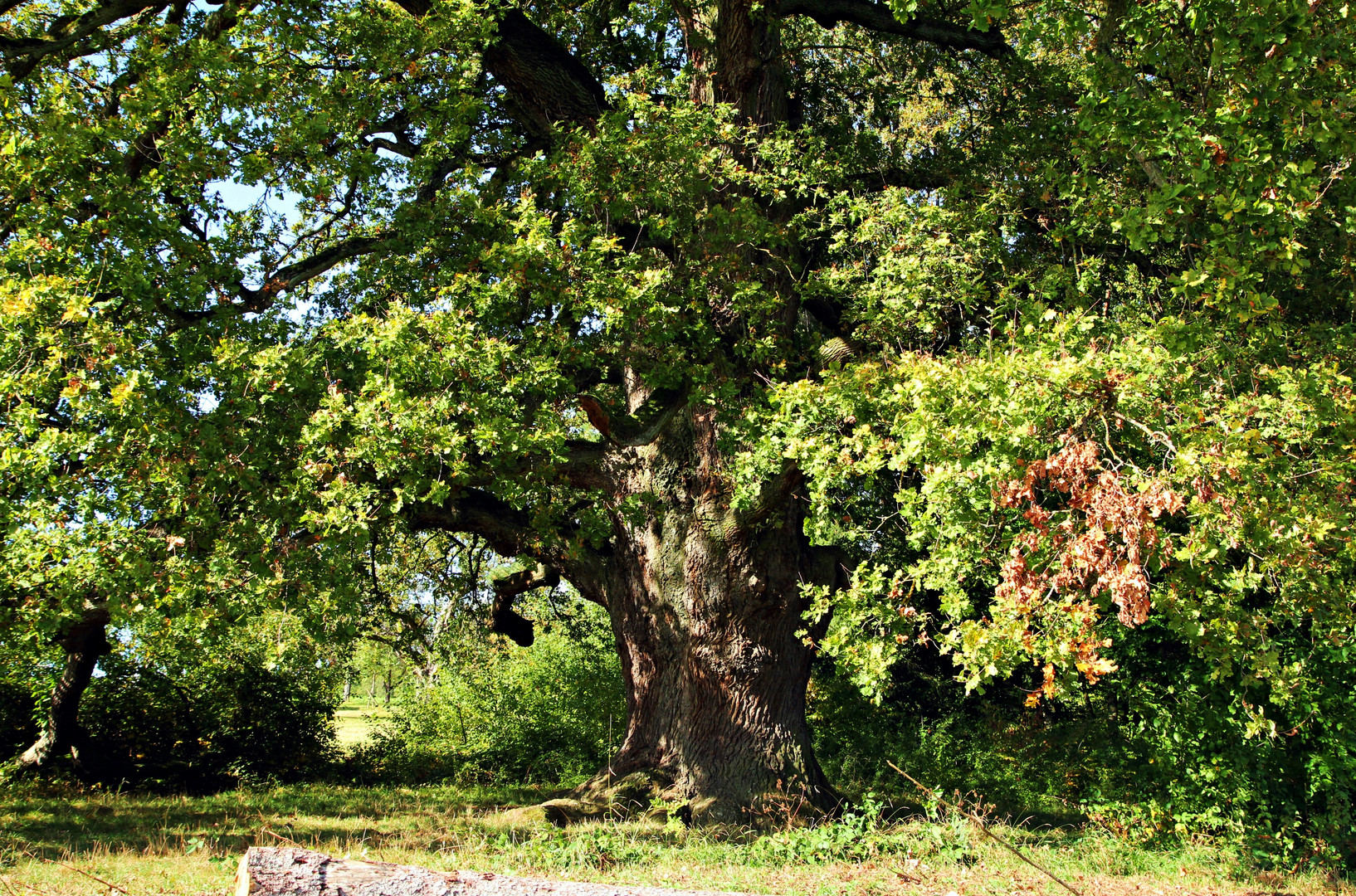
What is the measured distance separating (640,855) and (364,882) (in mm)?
4637

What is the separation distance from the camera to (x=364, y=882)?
3.51 m

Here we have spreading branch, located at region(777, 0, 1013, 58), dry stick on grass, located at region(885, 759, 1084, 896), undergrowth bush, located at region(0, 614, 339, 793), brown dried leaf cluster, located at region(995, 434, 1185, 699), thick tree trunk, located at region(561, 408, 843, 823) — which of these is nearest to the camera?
dry stick on grass, located at region(885, 759, 1084, 896)

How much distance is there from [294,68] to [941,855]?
9742 millimetres

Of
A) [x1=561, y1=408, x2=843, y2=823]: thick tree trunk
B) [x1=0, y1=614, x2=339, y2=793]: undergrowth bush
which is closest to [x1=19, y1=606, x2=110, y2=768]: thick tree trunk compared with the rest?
[x1=0, y1=614, x2=339, y2=793]: undergrowth bush

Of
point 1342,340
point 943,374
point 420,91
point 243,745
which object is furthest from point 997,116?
point 243,745

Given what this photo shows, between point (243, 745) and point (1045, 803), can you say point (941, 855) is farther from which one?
A: point (243, 745)

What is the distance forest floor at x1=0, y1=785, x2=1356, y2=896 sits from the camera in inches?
258

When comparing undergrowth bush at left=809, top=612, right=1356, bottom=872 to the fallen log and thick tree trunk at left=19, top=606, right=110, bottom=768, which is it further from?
thick tree trunk at left=19, top=606, right=110, bottom=768

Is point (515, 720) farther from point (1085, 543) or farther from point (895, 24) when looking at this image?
point (1085, 543)

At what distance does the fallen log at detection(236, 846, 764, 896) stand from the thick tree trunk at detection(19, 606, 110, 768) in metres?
10.4

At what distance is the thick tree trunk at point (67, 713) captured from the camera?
40.8ft

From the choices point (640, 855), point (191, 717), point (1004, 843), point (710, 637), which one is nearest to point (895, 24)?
point (710, 637)

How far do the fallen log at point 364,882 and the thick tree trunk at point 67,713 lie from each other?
10.4 m

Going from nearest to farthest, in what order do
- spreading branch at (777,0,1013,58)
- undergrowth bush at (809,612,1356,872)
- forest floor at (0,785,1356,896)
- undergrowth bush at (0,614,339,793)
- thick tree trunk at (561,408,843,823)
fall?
forest floor at (0,785,1356,896) → undergrowth bush at (809,612,1356,872) → thick tree trunk at (561,408,843,823) → spreading branch at (777,0,1013,58) → undergrowth bush at (0,614,339,793)
